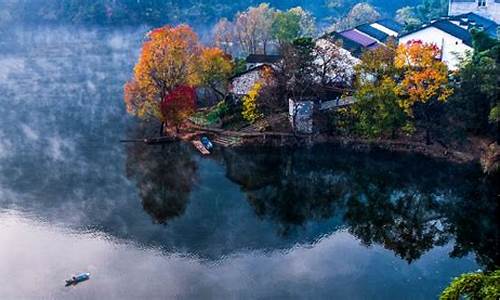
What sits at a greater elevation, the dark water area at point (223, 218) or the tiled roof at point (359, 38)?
the tiled roof at point (359, 38)

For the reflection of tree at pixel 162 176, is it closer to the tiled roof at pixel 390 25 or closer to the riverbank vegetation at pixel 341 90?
the riverbank vegetation at pixel 341 90

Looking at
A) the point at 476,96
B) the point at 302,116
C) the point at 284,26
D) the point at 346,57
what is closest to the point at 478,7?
the point at 284,26

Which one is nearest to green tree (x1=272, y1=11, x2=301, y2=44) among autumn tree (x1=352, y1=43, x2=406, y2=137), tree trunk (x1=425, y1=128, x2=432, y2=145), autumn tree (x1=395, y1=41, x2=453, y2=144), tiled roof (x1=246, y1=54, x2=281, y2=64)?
tiled roof (x1=246, y1=54, x2=281, y2=64)

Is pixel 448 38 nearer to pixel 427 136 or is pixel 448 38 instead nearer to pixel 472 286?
pixel 427 136

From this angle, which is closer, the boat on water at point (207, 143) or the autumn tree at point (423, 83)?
the autumn tree at point (423, 83)

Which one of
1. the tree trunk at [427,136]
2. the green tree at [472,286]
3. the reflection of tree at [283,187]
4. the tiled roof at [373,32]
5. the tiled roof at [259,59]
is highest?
the green tree at [472,286]

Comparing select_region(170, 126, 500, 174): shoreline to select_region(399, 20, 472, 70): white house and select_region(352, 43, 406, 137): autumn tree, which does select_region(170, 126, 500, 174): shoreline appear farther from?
select_region(399, 20, 472, 70): white house

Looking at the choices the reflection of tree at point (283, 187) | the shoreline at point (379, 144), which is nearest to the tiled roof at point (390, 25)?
the shoreline at point (379, 144)
